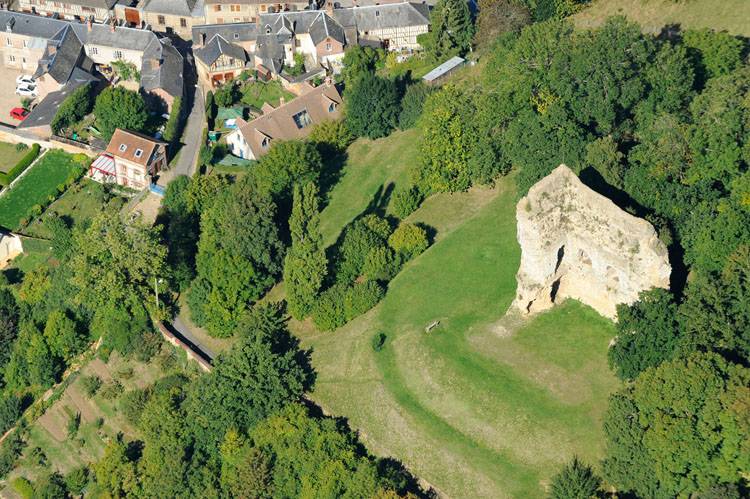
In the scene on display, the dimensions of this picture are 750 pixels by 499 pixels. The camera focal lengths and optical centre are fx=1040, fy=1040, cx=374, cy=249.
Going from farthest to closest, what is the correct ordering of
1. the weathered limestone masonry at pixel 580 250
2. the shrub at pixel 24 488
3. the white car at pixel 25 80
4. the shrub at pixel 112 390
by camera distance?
the white car at pixel 25 80, the shrub at pixel 112 390, the shrub at pixel 24 488, the weathered limestone masonry at pixel 580 250

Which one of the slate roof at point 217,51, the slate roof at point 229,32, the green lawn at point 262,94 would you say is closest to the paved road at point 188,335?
the green lawn at point 262,94

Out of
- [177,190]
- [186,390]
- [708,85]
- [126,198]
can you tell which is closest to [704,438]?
[708,85]

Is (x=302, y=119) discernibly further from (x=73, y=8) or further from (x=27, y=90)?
(x=73, y=8)

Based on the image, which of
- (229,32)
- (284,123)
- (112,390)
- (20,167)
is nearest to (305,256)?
(112,390)

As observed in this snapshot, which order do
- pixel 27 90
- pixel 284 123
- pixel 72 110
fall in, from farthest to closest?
pixel 27 90 < pixel 72 110 < pixel 284 123

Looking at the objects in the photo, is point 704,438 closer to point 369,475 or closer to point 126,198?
point 369,475

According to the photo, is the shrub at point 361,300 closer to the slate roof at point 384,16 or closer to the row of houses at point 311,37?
the row of houses at point 311,37

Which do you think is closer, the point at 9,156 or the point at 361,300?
the point at 361,300

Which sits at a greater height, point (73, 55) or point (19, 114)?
point (73, 55)
